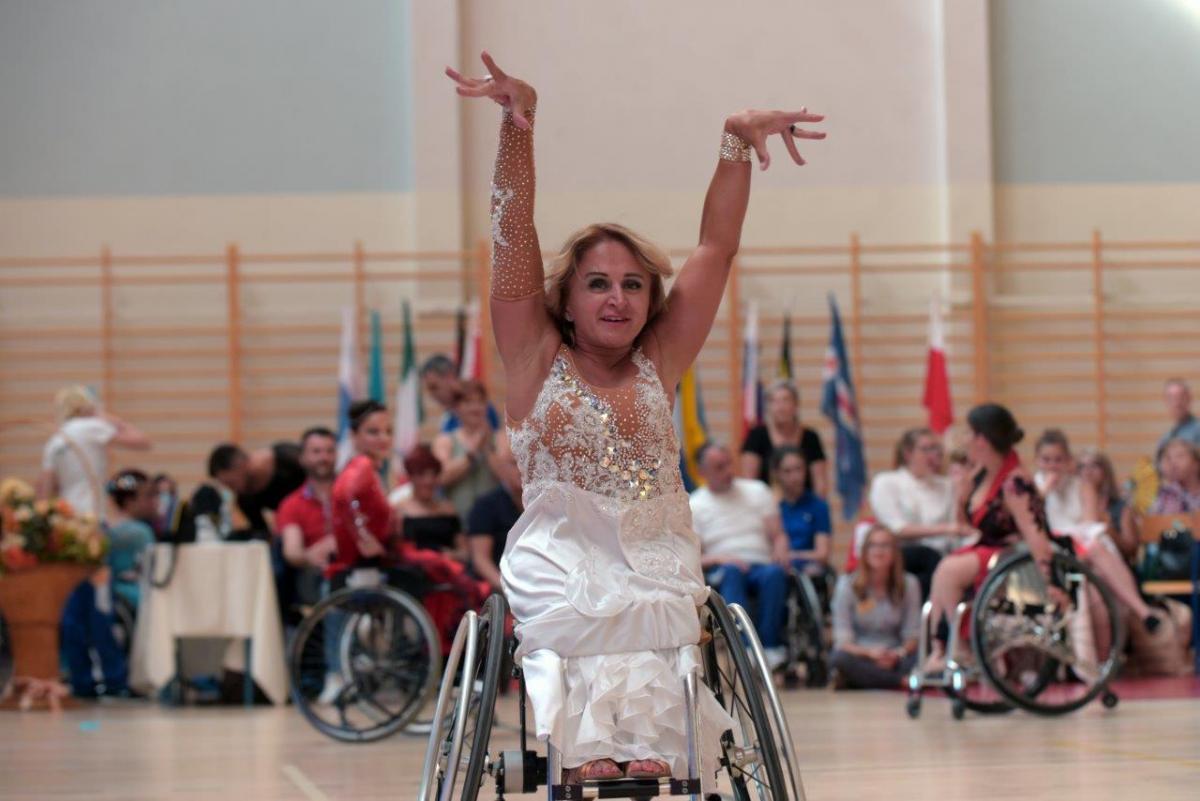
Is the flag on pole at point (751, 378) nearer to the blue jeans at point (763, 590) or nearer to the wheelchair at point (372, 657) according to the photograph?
the blue jeans at point (763, 590)

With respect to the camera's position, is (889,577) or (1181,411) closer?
(889,577)

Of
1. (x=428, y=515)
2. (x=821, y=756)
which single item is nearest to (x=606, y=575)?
(x=821, y=756)

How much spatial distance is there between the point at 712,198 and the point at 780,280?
24.0 ft

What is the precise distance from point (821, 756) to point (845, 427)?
4809 mm

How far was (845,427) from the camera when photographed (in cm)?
939

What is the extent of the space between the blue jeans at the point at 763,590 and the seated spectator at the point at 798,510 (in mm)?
452

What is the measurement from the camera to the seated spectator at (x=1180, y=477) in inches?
305

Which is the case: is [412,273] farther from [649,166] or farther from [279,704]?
[279,704]

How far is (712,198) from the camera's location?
9.05 ft

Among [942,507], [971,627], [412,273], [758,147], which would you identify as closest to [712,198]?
[758,147]

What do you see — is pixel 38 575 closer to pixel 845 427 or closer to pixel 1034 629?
pixel 1034 629

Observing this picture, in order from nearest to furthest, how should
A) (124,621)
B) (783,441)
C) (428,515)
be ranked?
(428,515) → (124,621) → (783,441)

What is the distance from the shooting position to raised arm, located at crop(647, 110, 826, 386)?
2.71 m

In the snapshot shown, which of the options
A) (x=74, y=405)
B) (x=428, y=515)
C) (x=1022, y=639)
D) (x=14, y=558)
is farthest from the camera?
(x=74, y=405)
